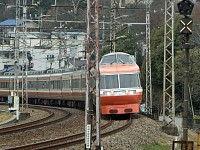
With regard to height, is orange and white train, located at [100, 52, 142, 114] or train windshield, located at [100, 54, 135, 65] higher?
train windshield, located at [100, 54, 135, 65]

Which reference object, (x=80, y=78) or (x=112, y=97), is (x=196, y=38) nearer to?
(x=80, y=78)

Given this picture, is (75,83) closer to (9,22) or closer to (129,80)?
(129,80)

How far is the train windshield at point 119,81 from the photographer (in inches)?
943

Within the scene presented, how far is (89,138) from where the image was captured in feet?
43.1

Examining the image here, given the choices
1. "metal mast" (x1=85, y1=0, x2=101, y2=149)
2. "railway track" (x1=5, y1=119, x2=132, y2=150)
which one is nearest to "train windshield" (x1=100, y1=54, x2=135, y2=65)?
"railway track" (x1=5, y1=119, x2=132, y2=150)

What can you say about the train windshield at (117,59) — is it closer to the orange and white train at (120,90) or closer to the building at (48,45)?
the orange and white train at (120,90)

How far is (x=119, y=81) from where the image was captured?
24.1 metres

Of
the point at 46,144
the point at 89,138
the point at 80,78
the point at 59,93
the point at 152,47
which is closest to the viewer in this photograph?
the point at 89,138

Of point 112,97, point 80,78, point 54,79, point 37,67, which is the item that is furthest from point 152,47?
point 37,67

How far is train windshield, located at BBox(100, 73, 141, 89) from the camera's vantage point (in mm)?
23953

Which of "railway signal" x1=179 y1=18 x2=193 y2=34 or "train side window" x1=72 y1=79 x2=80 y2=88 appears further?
"train side window" x1=72 y1=79 x2=80 y2=88

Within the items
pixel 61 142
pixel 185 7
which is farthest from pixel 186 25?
pixel 61 142

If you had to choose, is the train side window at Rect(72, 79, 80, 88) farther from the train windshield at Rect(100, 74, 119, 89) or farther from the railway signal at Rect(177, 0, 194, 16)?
the railway signal at Rect(177, 0, 194, 16)

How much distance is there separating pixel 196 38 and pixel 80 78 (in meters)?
13.6
